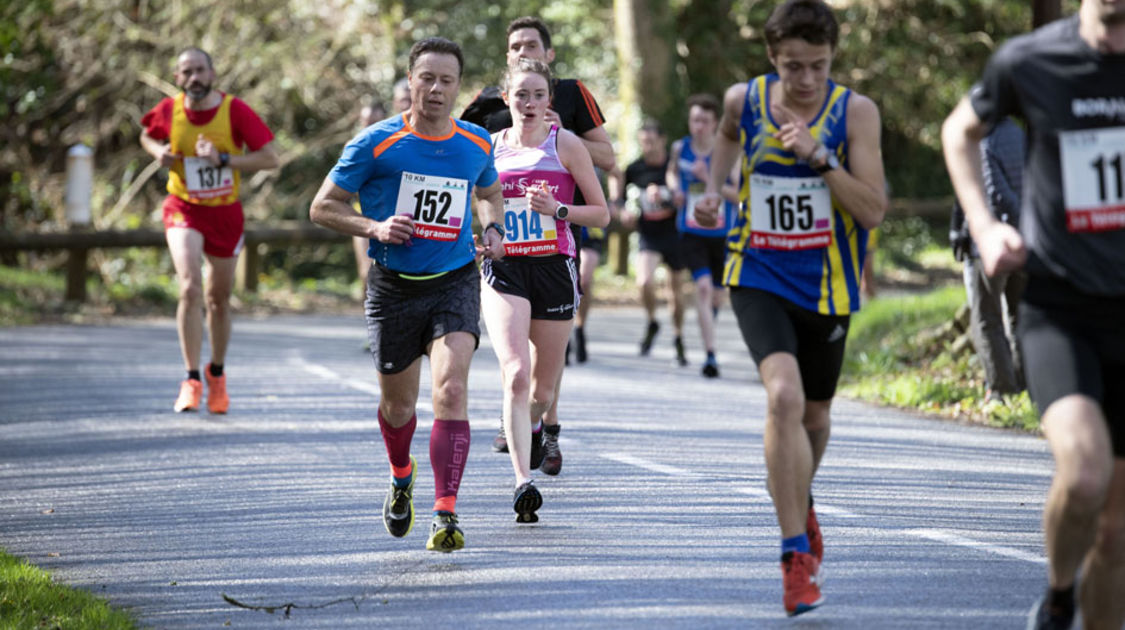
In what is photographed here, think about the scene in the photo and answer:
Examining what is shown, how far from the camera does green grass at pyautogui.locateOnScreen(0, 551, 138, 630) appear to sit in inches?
219

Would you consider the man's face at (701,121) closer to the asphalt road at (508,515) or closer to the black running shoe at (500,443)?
the asphalt road at (508,515)

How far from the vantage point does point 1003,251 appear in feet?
14.8

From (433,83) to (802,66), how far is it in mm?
1715

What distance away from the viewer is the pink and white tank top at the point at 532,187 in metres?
7.82

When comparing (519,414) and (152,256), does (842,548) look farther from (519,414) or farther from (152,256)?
(152,256)

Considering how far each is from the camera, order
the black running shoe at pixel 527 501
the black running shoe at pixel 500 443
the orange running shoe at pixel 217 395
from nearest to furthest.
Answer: the black running shoe at pixel 527 501 < the black running shoe at pixel 500 443 < the orange running shoe at pixel 217 395

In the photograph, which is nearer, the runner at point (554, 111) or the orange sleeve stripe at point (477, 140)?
the orange sleeve stripe at point (477, 140)

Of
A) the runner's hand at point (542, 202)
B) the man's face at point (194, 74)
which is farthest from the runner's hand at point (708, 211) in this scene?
the man's face at point (194, 74)

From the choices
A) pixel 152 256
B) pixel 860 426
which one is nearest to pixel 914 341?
pixel 860 426

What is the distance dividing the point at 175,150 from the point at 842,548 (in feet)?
20.2

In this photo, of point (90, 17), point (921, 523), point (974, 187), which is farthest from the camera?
point (90, 17)

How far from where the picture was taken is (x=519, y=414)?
24.2 ft

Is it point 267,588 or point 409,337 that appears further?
point 409,337

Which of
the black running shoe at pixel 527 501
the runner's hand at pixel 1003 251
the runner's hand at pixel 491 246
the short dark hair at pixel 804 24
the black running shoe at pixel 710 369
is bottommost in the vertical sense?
the black running shoe at pixel 710 369
